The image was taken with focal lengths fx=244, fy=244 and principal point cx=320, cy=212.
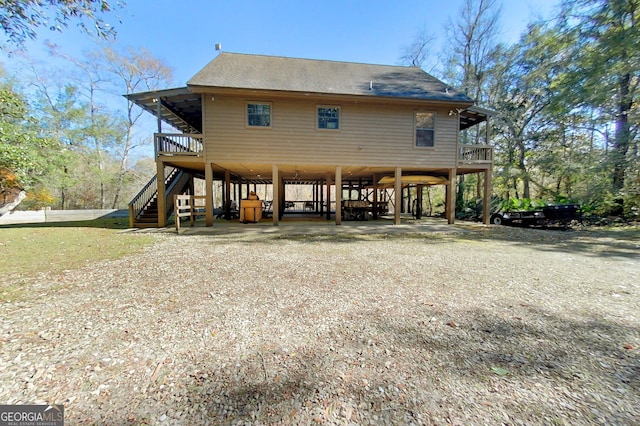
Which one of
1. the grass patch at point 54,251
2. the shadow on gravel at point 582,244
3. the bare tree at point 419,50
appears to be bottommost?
the shadow on gravel at point 582,244

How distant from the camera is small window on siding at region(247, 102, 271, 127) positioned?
967cm

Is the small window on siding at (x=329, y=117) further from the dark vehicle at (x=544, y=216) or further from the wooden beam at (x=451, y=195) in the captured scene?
the dark vehicle at (x=544, y=216)

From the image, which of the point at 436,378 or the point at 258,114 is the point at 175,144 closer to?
the point at 258,114

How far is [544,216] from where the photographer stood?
37.6ft

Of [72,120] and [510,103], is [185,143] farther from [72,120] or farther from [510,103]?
[510,103]

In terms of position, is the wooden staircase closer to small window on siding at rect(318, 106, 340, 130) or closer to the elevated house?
the elevated house

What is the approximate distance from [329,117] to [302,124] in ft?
3.95

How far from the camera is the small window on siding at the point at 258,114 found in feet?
31.7

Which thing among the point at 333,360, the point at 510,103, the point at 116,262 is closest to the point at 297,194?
the point at 510,103

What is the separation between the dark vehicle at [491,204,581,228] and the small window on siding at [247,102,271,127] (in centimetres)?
1258

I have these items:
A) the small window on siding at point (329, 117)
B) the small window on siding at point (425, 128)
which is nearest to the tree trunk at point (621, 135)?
the small window on siding at point (425, 128)

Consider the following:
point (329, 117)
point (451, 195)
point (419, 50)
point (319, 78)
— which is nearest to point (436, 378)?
point (329, 117)

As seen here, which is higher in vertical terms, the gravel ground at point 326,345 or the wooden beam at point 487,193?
the wooden beam at point 487,193

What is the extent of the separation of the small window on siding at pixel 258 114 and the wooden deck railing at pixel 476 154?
28.4ft
